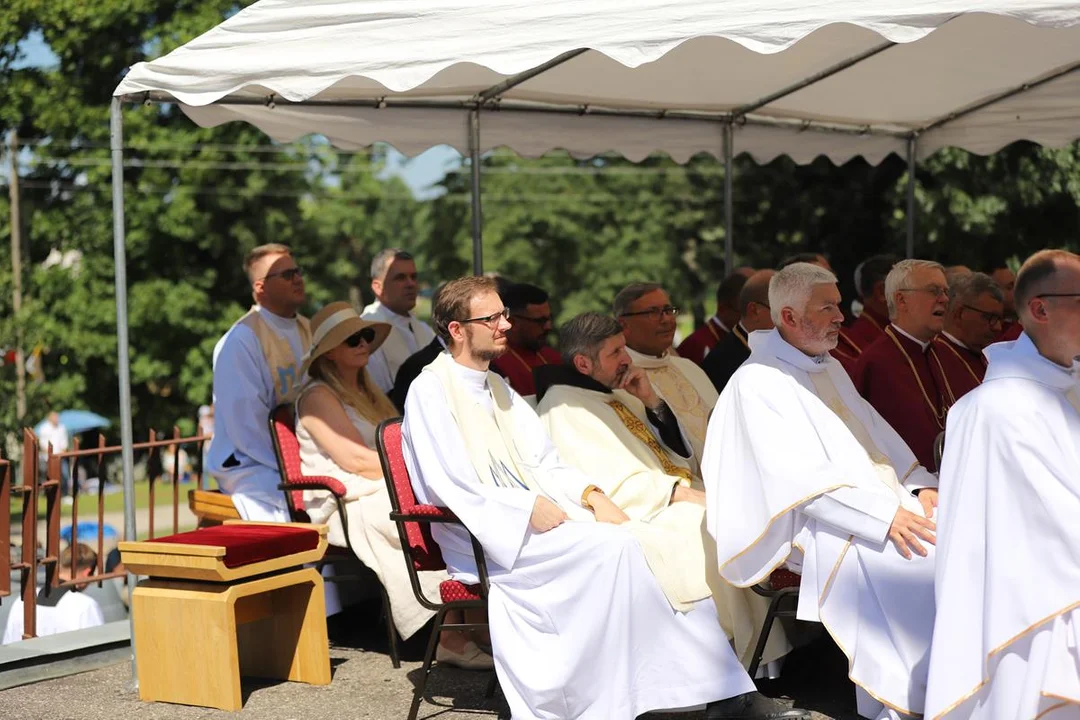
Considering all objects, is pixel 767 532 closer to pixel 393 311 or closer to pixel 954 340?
pixel 954 340

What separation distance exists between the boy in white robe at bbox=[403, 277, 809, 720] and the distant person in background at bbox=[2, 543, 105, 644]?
272 centimetres

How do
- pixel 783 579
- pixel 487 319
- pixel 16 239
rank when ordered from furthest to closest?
pixel 16 239, pixel 487 319, pixel 783 579

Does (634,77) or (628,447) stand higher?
→ (634,77)

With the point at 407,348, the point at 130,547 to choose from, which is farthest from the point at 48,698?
the point at 407,348

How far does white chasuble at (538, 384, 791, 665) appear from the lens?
5.41 meters

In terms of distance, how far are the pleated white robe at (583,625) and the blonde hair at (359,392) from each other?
1494 millimetres

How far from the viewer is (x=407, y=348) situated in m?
8.60

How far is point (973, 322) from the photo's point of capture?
7.21m

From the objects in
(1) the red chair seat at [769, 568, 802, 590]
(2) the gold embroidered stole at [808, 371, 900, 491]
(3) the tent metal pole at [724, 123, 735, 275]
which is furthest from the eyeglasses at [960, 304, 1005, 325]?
(1) the red chair seat at [769, 568, 802, 590]

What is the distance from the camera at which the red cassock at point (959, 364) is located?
7.01 meters

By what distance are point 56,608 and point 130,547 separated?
6.34 feet

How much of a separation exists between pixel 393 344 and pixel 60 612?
2427mm

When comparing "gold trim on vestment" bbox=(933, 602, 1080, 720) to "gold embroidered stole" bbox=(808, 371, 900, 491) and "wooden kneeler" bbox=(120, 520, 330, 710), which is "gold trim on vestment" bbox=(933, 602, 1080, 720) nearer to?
"gold embroidered stole" bbox=(808, 371, 900, 491)

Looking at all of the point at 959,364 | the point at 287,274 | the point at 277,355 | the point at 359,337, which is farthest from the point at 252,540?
the point at 959,364
